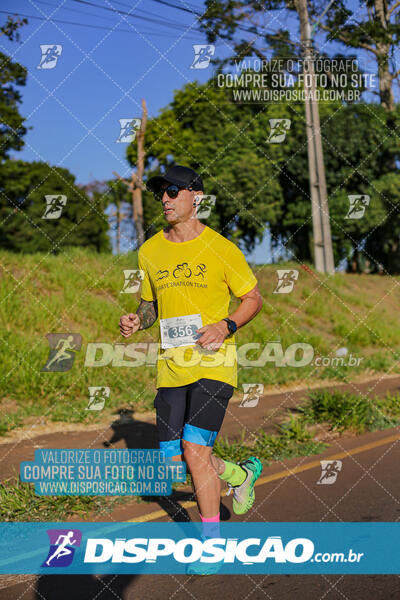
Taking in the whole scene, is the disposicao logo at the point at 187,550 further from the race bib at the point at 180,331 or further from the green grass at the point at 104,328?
the green grass at the point at 104,328

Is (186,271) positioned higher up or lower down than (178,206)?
lower down

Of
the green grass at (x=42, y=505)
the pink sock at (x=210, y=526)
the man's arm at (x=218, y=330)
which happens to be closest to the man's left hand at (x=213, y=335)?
the man's arm at (x=218, y=330)

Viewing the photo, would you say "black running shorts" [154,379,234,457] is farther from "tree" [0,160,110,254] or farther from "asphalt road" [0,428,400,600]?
"tree" [0,160,110,254]

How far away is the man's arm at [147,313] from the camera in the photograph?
4977 mm

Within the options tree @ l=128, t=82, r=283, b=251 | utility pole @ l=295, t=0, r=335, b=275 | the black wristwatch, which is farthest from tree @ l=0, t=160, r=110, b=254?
the black wristwatch

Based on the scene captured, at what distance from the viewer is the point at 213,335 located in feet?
13.8

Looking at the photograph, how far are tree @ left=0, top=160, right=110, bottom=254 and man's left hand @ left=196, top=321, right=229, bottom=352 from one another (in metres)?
26.5

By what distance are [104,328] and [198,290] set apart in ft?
33.4

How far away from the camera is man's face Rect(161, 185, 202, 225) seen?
4.59 metres

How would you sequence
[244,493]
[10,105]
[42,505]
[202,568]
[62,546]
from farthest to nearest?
[10,105] < [42,505] < [244,493] < [62,546] < [202,568]

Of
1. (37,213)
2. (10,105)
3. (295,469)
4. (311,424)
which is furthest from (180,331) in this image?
(37,213)

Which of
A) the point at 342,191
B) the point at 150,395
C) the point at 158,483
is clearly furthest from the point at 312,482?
the point at 342,191

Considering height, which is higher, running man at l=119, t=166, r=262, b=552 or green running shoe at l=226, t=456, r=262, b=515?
running man at l=119, t=166, r=262, b=552

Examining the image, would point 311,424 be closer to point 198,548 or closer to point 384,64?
point 198,548
